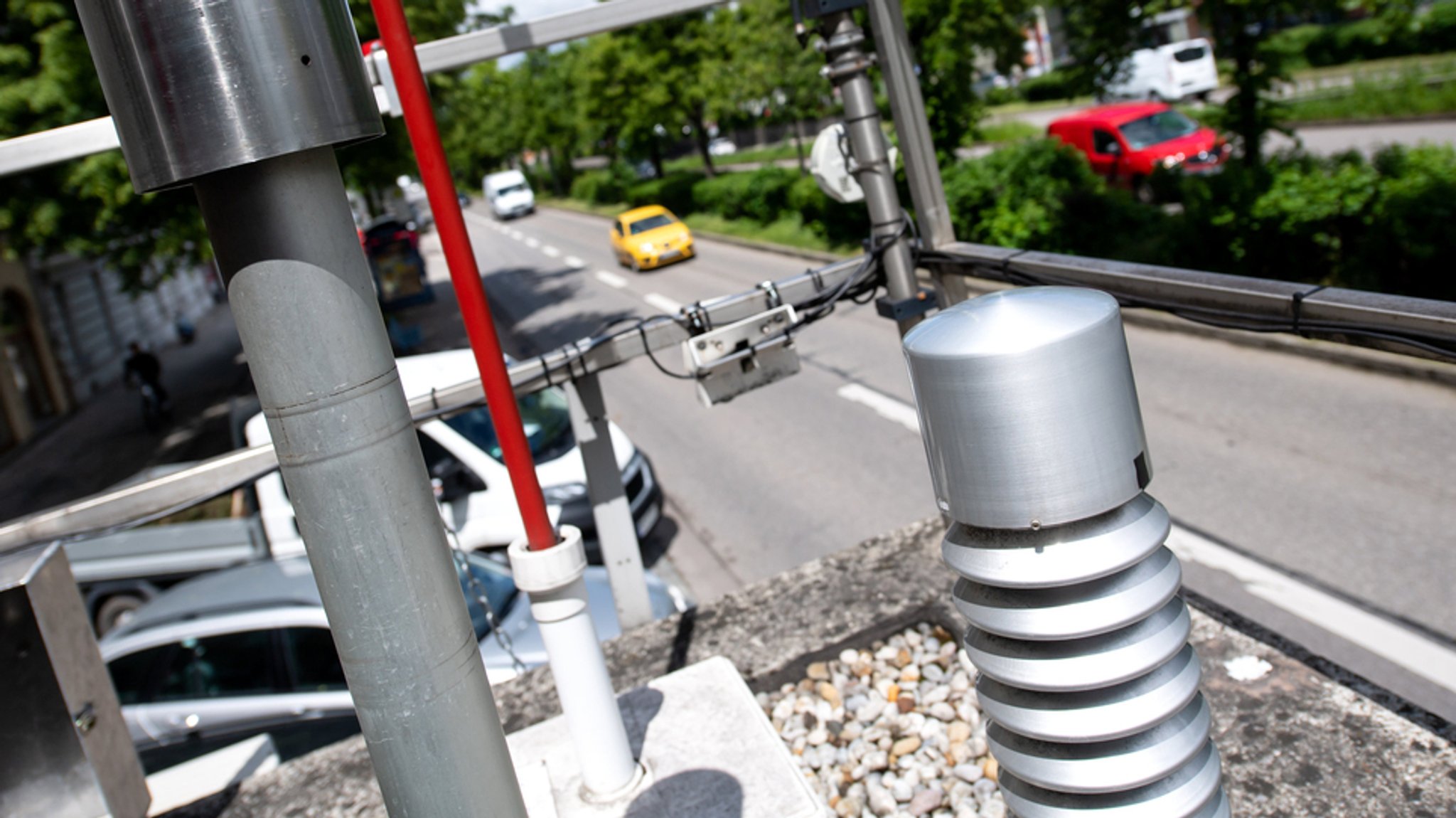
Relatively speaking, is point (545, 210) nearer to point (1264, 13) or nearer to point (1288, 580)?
point (1264, 13)

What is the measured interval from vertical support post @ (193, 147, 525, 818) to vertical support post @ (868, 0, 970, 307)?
3194 mm

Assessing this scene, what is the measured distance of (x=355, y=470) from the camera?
155cm

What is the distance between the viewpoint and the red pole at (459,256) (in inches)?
92.4

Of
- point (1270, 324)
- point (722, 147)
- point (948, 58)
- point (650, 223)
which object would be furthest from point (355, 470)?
point (722, 147)

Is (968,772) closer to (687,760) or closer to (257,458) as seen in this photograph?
(687,760)

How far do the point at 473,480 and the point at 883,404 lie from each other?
496 cm

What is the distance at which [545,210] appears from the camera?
184 ft

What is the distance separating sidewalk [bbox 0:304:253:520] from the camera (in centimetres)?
1881

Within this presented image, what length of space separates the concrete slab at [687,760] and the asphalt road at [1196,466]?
1623mm

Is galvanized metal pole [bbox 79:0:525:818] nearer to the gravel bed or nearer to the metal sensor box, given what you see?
the gravel bed

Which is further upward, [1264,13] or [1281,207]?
[1264,13]

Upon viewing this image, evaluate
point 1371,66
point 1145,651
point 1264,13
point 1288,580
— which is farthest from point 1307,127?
point 1145,651

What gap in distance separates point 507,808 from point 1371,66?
3869 centimetres

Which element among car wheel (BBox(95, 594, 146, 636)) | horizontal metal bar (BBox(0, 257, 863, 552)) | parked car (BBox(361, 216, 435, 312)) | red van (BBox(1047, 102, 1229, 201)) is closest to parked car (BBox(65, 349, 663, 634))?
car wheel (BBox(95, 594, 146, 636))
